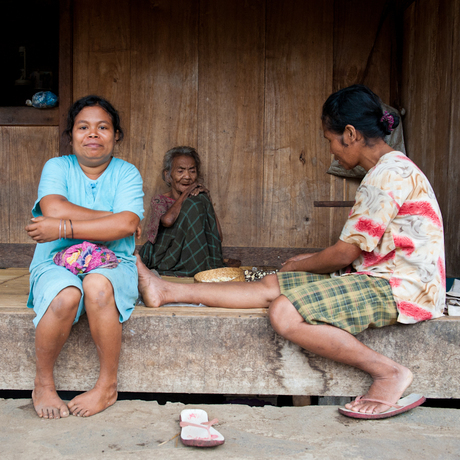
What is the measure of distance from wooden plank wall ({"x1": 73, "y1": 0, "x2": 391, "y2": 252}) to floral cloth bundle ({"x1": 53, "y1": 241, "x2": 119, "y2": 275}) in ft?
7.24

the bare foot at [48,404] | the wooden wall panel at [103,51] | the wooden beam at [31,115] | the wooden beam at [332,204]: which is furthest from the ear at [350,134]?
the wooden beam at [31,115]

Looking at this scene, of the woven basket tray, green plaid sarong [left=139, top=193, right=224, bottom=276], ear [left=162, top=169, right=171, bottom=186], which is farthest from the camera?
ear [left=162, top=169, right=171, bottom=186]

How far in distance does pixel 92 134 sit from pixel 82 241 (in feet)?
1.61

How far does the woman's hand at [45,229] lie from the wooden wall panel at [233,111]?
231 cm

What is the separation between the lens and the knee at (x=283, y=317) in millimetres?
2008

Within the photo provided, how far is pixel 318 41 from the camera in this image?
4.02 m

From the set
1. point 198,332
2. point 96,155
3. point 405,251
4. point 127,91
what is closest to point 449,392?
point 405,251


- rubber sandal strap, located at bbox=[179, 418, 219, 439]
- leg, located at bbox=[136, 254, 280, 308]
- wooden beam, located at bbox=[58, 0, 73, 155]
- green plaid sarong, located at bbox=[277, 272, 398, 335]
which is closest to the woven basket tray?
leg, located at bbox=[136, 254, 280, 308]

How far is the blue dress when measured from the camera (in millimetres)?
2023

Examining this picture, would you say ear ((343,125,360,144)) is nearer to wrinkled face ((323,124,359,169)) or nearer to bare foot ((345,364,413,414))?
wrinkled face ((323,124,359,169))

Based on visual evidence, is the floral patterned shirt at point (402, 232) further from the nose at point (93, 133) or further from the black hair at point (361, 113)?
the nose at point (93, 133)

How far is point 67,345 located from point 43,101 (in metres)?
2.47

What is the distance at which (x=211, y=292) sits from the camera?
2330 mm

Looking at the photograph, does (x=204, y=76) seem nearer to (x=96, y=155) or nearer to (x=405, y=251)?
(x=96, y=155)
